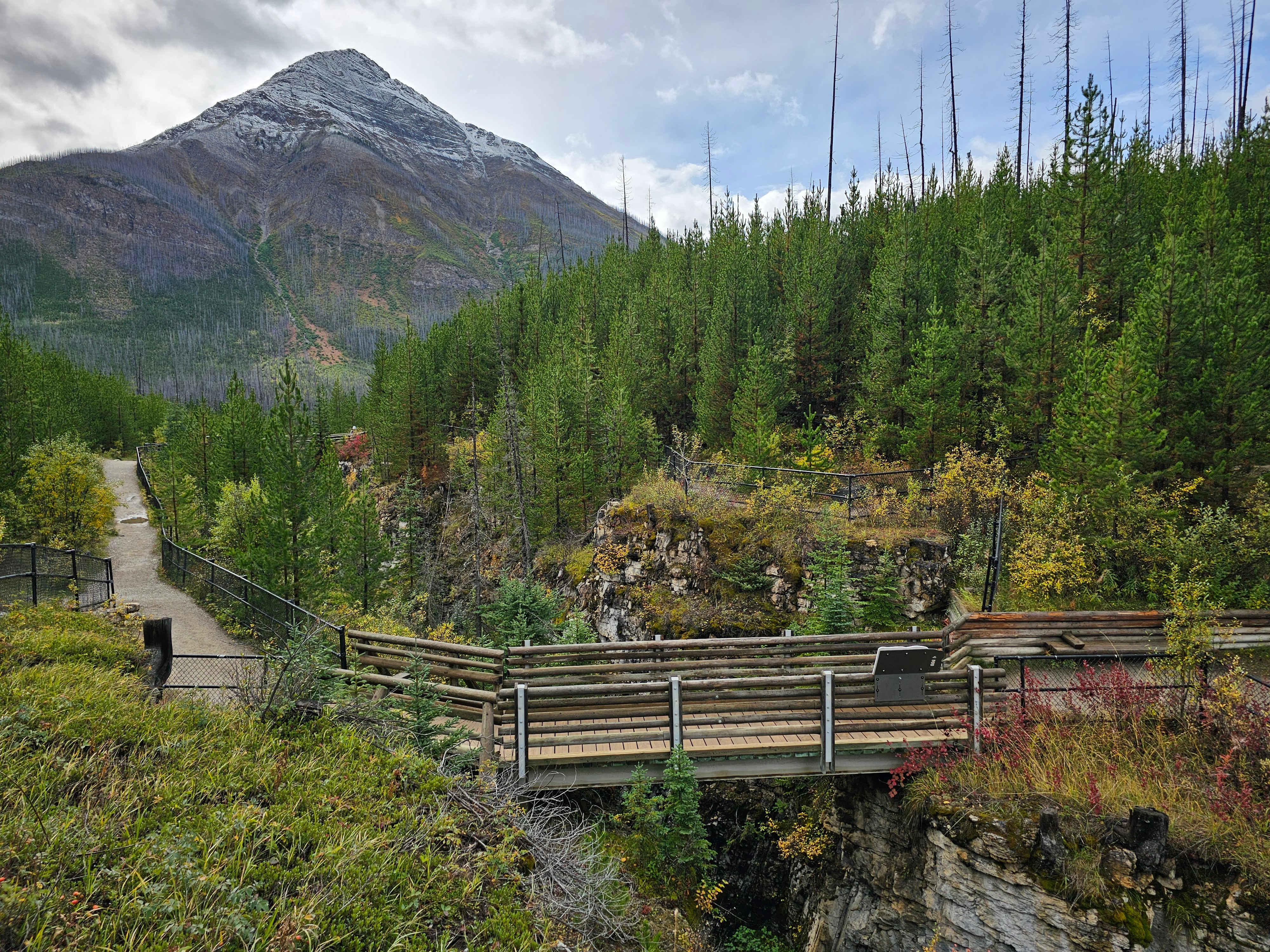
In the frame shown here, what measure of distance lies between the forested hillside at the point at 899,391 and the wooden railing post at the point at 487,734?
1114cm

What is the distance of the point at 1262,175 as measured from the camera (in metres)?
18.0

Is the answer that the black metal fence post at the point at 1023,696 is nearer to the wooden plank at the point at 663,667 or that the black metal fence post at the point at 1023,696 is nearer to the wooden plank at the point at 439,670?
the wooden plank at the point at 663,667

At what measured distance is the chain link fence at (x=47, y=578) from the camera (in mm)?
11500

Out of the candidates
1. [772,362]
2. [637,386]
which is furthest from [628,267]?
[772,362]

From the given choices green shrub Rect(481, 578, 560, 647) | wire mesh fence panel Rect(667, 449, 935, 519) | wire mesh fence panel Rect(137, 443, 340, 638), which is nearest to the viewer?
wire mesh fence panel Rect(137, 443, 340, 638)

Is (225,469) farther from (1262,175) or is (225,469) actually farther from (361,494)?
(1262,175)

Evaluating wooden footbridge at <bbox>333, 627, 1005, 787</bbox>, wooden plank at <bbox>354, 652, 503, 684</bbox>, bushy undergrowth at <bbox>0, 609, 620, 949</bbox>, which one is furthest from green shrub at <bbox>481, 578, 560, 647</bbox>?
bushy undergrowth at <bbox>0, 609, 620, 949</bbox>

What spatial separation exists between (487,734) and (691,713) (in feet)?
9.42

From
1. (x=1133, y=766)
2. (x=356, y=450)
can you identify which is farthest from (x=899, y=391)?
(x=356, y=450)

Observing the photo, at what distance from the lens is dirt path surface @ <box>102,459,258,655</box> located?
1349cm

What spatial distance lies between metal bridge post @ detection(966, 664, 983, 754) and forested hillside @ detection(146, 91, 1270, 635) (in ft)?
19.5

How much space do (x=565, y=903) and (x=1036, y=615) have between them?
962cm

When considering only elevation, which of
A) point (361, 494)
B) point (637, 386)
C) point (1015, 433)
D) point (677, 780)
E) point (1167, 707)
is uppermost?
point (637, 386)

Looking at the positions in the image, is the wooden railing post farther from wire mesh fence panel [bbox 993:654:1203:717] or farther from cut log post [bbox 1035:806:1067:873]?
wire mesh fence panel [bbox 993:654:1203:717]
